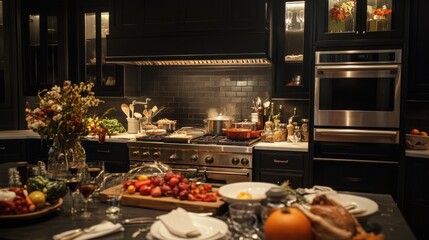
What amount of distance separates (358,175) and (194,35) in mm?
2048

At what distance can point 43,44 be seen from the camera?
5008 mm

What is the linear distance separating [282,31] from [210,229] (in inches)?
118

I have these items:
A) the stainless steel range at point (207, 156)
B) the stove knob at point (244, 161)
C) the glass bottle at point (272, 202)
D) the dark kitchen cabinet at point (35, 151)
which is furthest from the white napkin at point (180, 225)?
the dark kitchen cabinet at point (35, 151)

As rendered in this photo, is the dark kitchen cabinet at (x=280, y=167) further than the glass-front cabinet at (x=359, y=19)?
Yes

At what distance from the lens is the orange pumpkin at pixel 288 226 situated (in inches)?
54.2

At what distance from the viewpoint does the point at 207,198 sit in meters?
1.94

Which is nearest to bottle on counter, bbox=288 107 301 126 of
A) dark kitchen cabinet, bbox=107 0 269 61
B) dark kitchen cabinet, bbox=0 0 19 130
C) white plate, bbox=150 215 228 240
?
dark kitchen cabinet, bbox=107 0 269 61

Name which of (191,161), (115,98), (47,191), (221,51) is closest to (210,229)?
(47,191)

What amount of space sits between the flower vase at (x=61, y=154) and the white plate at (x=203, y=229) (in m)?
0.94

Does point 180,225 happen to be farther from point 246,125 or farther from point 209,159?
point 246,125

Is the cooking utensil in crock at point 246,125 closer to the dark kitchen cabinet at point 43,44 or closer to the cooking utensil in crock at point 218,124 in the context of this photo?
the cooking utensil in crock at point 218,124

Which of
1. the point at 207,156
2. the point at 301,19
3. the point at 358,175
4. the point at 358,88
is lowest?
the point at 358,175

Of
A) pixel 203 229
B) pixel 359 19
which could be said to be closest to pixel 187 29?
pixel 359 19

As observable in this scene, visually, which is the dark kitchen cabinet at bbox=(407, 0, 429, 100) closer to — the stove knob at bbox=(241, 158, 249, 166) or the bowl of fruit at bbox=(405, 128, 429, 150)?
the bowl of fruit at bbox=(405, 128, 429, 150)
